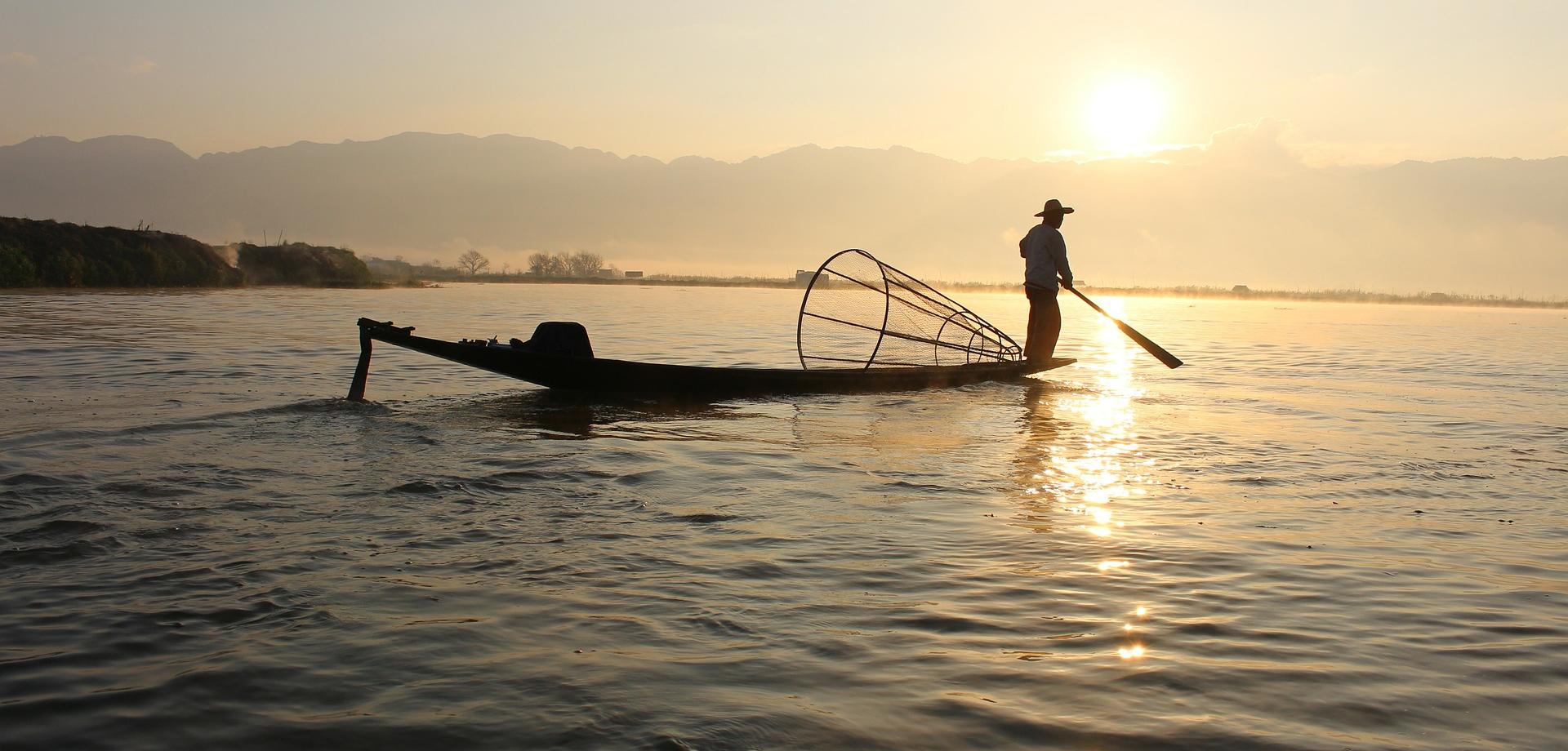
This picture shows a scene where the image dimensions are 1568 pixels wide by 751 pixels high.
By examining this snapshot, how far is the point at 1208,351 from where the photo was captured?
87.1ft

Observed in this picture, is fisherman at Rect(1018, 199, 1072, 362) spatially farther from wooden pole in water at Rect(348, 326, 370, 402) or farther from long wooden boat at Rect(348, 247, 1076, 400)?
wooden pole in water at Rect(348, 326, 370, 402)

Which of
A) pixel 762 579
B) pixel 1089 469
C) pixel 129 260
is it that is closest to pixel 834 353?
pixel 1089 469

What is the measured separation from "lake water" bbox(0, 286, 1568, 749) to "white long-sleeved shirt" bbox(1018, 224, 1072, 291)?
362cm

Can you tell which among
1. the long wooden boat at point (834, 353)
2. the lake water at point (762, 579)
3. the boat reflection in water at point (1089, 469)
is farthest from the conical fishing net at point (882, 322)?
the lake water at point (762, 579)

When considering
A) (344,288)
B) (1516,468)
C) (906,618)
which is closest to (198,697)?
(906,618)

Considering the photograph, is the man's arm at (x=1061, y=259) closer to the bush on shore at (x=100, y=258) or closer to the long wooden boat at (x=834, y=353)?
the long wooden boat at (x=834, y=353)

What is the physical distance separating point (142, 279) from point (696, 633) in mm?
55221

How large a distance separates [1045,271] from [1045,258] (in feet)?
0.62

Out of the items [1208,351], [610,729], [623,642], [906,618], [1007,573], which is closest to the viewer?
[610,729]

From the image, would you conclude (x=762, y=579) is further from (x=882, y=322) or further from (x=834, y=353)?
(x=834, y=353)

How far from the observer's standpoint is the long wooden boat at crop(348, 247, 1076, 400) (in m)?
11.2

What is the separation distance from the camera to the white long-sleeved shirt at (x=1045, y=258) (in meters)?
14.6

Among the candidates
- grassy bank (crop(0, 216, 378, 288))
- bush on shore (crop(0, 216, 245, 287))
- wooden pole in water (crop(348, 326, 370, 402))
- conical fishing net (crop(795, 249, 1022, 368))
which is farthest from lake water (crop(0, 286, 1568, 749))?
grassy bank (crop(0, 216, 378, 288))

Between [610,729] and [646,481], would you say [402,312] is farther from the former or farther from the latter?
[610,729]
